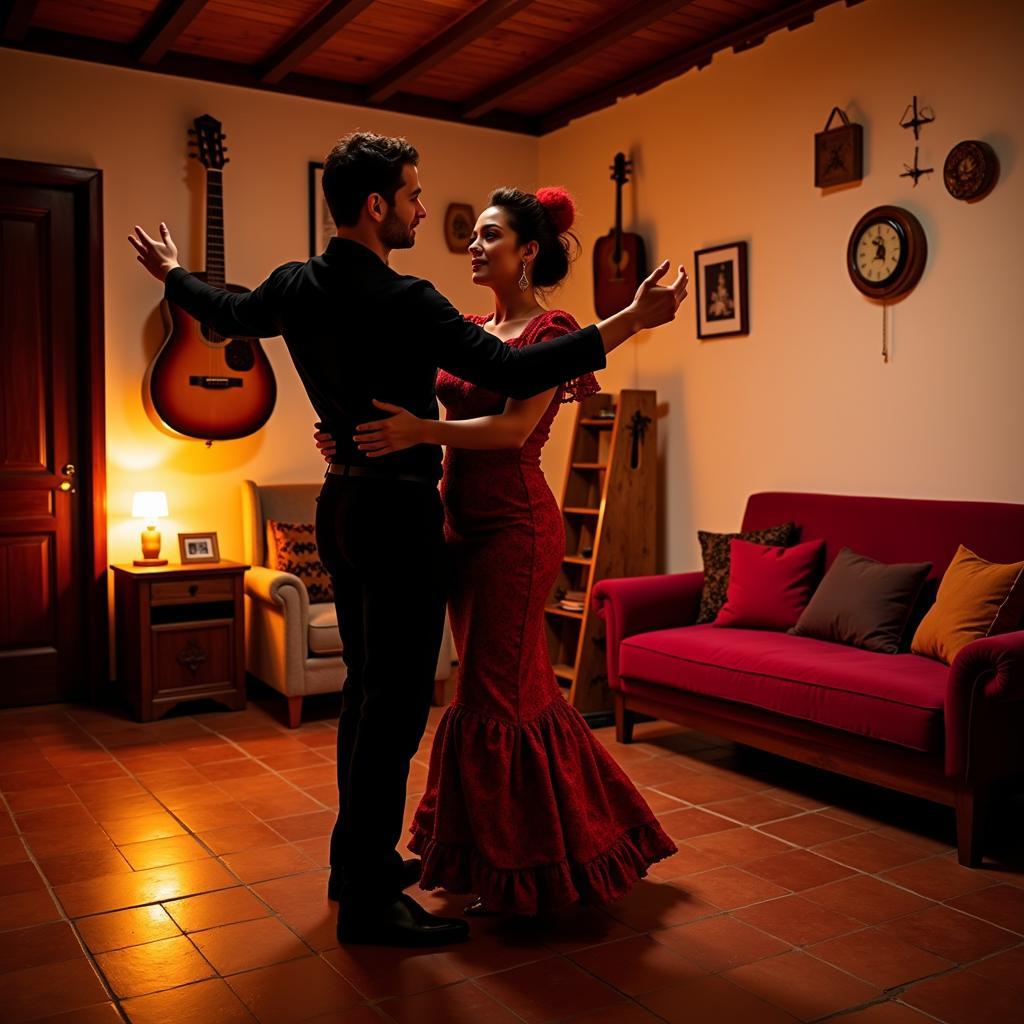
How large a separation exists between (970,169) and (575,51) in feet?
5.99

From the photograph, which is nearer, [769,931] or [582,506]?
[769,931]

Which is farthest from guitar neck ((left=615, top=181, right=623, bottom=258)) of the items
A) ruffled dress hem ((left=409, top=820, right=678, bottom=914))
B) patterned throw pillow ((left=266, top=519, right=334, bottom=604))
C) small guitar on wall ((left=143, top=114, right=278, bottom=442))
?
ruffled dress hem ((left=409, top=820, right=678, bottom=914))

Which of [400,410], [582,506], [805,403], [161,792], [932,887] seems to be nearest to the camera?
[400,410]

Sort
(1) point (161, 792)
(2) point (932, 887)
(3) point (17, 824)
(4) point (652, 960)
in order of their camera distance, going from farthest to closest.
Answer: (1) point (161, 792) < (3) point (17, 824) < (2) point (932, 887) < (4) point (652, 960)

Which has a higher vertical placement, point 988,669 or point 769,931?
point 988,669

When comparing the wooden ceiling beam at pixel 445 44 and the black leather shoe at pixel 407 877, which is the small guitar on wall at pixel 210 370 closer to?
the wooden ceiling beam at pixel 445 44

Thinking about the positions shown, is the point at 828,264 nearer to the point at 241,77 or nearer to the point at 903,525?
the point at 903,525

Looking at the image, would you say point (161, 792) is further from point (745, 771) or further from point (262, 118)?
point (262, 118)

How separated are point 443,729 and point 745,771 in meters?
1.66


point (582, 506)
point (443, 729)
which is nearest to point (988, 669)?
point (443, 729)

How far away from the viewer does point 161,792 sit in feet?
12.0

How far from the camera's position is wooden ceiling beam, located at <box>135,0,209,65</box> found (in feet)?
13.7

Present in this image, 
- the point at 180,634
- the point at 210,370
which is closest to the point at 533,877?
the point at 180,634

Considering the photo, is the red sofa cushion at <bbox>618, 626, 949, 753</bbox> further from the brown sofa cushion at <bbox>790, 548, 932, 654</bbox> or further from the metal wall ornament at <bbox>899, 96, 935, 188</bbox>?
the metal wall ornament at <bbox>899, 96, 935, 188</bbox>
